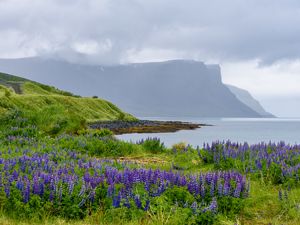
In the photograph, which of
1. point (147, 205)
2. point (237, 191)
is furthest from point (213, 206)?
point (147, 205)

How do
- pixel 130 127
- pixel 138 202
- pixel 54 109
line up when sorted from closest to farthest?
pixel 138 202 < pixel 54 109 < pixel 130 127

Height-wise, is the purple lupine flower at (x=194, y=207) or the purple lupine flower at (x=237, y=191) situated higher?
the purple lupine flower at (x=237, y=191)

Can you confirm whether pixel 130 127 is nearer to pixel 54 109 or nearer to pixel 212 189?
pixel 54 109

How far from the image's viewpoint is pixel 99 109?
10175 centimetres

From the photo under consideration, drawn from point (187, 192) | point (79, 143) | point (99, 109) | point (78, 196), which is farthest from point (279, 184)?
point (99, 109)

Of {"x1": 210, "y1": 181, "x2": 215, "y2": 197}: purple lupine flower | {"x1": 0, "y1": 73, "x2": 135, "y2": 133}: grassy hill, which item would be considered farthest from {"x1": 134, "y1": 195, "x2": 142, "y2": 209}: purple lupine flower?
{"x1": 0, "y1": 73, "x2": 135, "y2": 133}: grassy hill

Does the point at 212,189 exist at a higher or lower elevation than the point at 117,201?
higher

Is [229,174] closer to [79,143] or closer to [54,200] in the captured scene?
[54,200]

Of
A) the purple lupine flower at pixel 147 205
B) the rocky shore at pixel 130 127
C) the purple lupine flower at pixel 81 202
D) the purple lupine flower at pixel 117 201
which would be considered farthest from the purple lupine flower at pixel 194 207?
the rocky shore at pixel 130 127

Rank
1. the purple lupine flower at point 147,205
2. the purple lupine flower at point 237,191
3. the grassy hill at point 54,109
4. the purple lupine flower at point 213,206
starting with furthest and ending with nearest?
the grassy hill at point 54,109
the purple lupine flower at point 237,191
the purple lupine flower at point 147,205
the purple lupine flower at point 213,206

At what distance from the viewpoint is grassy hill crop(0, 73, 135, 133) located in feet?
65.0

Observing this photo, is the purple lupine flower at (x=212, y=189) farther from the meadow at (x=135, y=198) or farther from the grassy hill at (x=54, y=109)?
the grassy hill at (x=54, y=109)

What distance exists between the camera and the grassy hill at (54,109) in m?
19.8

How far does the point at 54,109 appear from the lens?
22.0 meters
